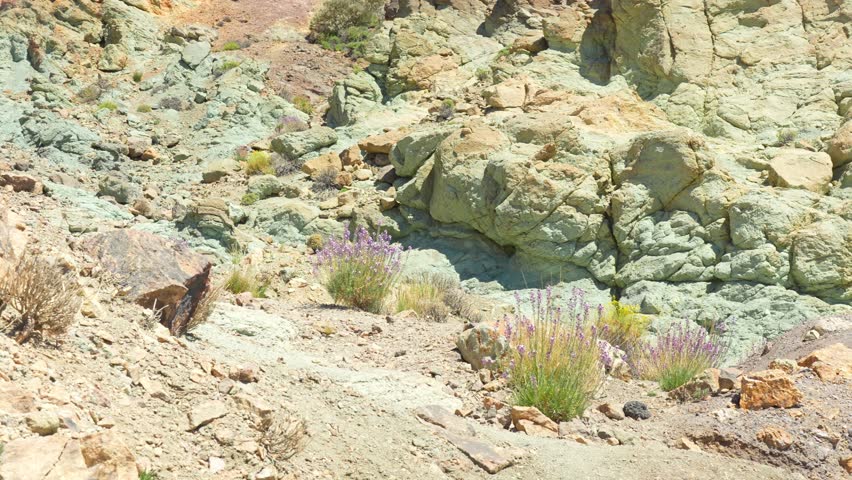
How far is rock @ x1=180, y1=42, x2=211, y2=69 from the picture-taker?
76.9 feet

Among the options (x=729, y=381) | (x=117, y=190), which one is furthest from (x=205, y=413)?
(x=117, y=190)

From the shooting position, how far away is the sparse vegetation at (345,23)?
26750 millimetres

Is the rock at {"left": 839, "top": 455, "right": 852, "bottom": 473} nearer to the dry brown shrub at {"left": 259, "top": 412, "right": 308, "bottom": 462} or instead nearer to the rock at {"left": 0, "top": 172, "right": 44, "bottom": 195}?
the dry brown shrub at {"left": 259, "top": 412, "right": 308, "bottom": 462}

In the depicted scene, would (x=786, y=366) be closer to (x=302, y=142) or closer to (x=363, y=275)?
(x=363, y=275)

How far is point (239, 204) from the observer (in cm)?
1569

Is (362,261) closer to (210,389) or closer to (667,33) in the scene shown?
(210,389)

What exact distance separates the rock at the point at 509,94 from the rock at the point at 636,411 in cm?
1201

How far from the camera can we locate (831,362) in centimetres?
578

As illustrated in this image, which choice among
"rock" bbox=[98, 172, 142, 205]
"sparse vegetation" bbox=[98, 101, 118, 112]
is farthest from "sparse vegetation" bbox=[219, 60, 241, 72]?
"rock" bbox=[98, 172, 142, 205]

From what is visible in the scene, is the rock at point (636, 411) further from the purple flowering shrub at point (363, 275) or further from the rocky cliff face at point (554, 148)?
the rocky cliff face at point (554, 148)

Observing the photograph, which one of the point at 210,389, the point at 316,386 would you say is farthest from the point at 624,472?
the point at 210,389

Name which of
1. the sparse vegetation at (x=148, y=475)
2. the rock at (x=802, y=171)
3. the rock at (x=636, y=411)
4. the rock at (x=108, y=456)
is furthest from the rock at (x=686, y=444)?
the rock at (x=802, y=171)

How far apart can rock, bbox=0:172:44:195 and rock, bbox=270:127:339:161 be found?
775cm

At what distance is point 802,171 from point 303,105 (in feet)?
45.7
